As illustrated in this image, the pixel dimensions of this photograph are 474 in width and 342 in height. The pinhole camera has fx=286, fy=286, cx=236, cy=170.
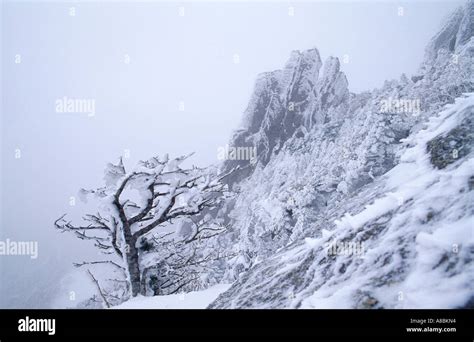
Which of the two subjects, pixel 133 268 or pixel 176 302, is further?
pixel 133 268

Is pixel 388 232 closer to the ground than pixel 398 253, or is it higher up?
higher up

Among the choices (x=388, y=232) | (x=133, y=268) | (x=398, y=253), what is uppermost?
(x=388, y=232)

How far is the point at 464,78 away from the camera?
11047 millimetres

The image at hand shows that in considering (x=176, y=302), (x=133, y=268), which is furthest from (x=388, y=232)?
(x=133, y=268)

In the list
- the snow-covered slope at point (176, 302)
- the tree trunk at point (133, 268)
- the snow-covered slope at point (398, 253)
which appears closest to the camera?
the snow-covered slope at point (398, 253)

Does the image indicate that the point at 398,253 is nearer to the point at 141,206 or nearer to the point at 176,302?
the point at 176,302

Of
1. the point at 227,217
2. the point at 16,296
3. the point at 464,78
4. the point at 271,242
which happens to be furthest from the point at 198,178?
the point at 16,296

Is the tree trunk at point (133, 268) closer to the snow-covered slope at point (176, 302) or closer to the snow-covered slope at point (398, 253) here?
the snow-covered slope at point (176, 302)

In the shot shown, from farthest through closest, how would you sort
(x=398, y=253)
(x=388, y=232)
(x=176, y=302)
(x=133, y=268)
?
(x=133, y=268), (x=176, y=302), (x=388, y=232), (x=398, y=253)

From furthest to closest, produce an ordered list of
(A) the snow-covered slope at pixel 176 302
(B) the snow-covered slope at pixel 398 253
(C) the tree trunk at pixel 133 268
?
(C) the tree trunk at pixel 133 268
(A) the snow-covered slope at pixel 176 302
(B) the snow-covered slope at pixel 398 253

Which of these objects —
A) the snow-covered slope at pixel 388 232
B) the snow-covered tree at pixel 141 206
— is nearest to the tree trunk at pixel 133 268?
the snow-covered tree at pixel 141 206

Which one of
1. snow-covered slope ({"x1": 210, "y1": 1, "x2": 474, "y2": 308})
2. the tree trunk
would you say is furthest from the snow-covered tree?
snow-covered slope ({"x1": 210, "y1": 1, "x2": 474, "y2": 308})
